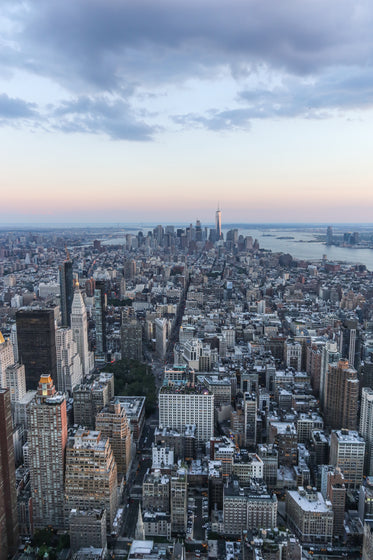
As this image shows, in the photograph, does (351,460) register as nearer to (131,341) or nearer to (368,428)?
(368,428)

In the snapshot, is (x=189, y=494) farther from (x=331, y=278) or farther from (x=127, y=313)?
(x=331, y=278)

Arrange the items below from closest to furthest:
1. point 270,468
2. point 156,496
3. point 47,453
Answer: point 47,453 < point 156,496 < point 270,468

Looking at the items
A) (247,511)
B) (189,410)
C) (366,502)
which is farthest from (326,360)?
(247,511)

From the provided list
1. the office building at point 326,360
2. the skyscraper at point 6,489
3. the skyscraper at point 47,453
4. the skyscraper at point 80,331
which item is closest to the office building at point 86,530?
the skyscraper at point 47,453

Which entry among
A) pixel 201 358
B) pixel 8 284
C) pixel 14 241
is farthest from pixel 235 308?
pixel 14 241

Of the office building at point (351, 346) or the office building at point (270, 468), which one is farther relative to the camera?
the office building at point (351, 346)

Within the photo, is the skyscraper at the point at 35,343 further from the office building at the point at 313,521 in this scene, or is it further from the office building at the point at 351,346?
the office building at the point at 351,346
